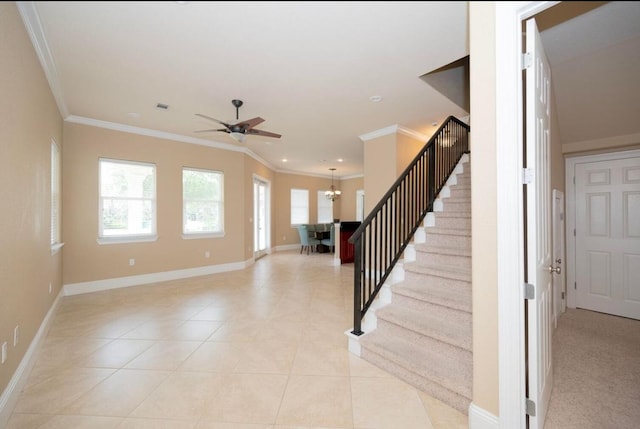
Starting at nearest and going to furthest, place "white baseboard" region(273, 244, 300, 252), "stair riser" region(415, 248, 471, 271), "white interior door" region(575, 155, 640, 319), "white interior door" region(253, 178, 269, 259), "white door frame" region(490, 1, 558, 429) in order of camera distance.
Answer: "white door frame" region(490, 1, 558, 429)
"stair riser" region(415, 248, 471, 271)
"white interior door" region(575, 155, 640, 319)
"white interior door" region(253, 178, 269, 259)
"white baseboard" region(273, 244, 300, 252)

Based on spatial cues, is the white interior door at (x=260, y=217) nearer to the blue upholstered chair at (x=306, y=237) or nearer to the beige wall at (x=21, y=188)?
the blue upholstered chair at (x=306, y=237)

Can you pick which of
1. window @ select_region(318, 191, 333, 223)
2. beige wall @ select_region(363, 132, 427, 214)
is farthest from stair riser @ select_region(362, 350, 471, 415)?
window @ select_region(318, 191, 333, 223)

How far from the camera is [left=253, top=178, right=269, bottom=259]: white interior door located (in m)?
7.32

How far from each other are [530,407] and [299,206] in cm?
850

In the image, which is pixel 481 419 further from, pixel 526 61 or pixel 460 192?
pixel 460 192

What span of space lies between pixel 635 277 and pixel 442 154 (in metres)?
2.59

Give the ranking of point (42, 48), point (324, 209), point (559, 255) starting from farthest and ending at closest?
point (324, 209) → point (559, 255) → point (42, 48)

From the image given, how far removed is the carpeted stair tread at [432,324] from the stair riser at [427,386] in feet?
1.01

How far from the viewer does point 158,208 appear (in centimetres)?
500

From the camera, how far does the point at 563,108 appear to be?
9.73 feet

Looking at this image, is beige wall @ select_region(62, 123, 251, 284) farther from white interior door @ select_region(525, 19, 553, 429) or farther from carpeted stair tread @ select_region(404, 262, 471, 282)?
white interior door @ select_region(525, 19, 553, 429)

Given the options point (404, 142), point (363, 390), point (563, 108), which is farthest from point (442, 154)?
point (363, 390)

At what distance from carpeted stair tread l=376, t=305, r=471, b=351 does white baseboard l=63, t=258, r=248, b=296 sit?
425cm

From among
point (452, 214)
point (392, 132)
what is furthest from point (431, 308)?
point (392, 132)
